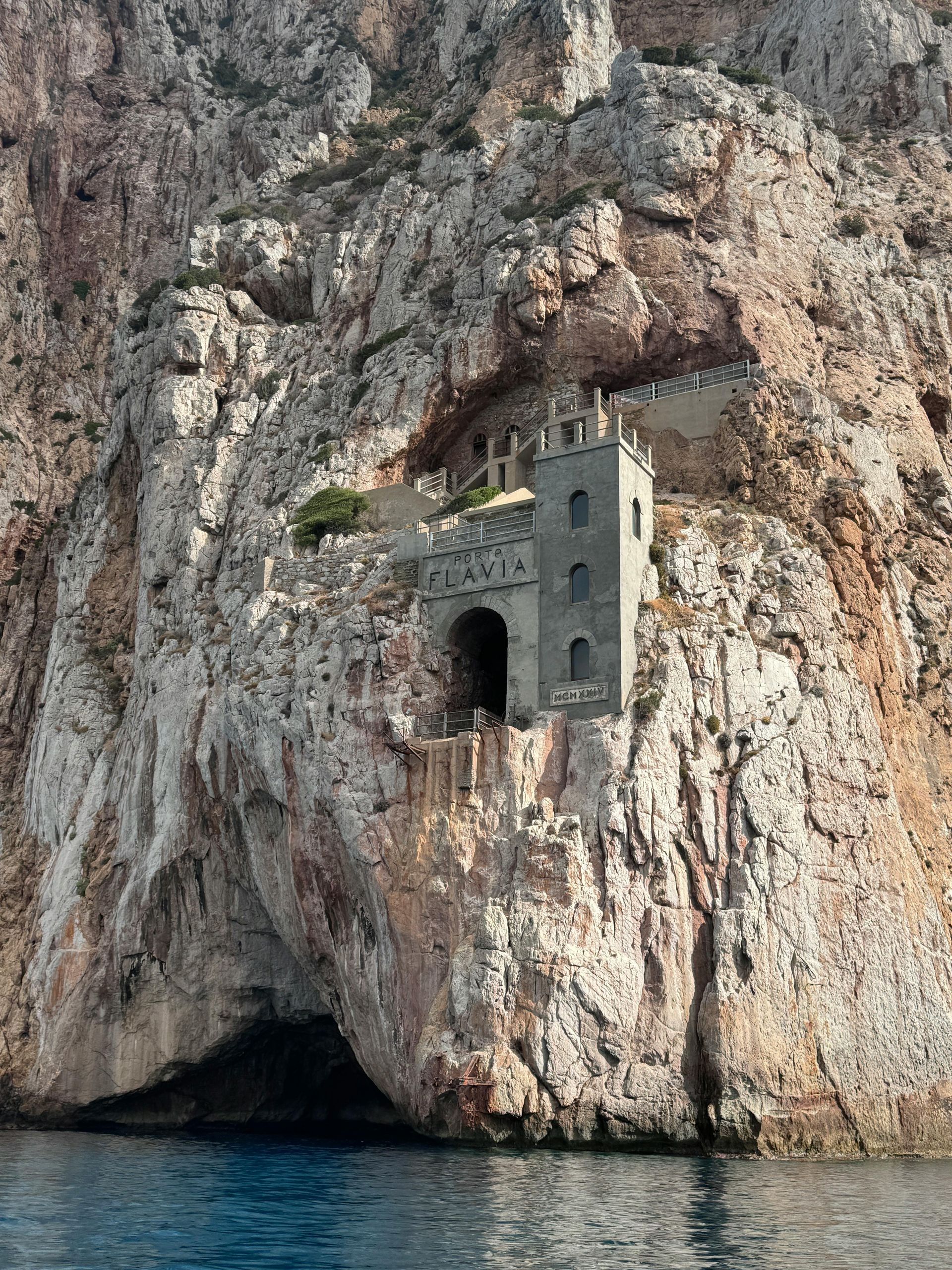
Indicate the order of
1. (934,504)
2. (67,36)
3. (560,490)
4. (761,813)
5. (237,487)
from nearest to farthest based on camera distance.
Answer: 1. (761,813)
2. (560,490)
3. (934,504)
4. (237,487)
5. (67,36)

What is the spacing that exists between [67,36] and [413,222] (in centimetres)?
4542

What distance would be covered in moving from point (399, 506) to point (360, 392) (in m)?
6.99

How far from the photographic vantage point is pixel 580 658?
40781 millimetres

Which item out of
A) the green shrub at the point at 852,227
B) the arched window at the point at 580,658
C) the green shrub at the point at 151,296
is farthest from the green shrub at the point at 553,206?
the arched window at the point at 580,658

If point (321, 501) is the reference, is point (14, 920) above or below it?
below

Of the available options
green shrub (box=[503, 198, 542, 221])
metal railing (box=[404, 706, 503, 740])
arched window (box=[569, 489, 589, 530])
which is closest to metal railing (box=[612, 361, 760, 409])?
arched window (box=[569, 489, 589, 530])

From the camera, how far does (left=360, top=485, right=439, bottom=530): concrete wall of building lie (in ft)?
169

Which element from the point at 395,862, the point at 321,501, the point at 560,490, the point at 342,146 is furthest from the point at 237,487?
the point at 342,146

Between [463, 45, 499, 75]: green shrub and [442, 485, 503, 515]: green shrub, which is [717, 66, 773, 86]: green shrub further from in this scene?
[442, 485, 503, 515]: green shrub

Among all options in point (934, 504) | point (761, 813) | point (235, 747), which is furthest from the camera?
point (934, 504)

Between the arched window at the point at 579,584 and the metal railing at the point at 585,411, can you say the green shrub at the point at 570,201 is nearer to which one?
the metal railing at the point at 585,411

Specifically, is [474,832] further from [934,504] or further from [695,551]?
[934,504]

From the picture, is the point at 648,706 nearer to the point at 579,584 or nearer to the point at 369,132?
the point at 579,584

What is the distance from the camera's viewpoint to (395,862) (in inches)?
1560
